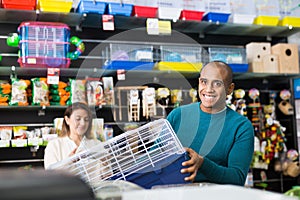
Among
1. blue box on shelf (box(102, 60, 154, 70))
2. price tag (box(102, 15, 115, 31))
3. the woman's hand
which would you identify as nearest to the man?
the woman's hand

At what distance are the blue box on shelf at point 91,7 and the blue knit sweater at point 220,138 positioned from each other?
6.64 ft

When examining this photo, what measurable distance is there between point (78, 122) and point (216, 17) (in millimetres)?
1746

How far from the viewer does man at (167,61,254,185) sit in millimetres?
1456

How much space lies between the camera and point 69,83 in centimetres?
345

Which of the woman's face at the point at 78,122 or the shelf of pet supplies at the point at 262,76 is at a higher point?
the shelf of pet supplies at the point at 262,76

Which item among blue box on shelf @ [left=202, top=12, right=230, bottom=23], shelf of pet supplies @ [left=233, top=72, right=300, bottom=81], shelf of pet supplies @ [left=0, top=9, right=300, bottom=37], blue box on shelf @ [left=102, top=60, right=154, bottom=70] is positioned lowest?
shelf of pet supplies @ [left=233, top=72, right=300, bottom=81]

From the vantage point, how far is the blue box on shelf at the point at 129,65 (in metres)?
3.45

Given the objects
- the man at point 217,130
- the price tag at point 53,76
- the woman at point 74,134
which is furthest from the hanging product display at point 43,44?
the man at point 217,130

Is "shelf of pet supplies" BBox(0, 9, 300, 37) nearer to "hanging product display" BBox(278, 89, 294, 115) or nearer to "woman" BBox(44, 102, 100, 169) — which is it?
"hanging product display" BBox(278, 89, 294, 115)

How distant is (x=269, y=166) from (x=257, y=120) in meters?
0.59

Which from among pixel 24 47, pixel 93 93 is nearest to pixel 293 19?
pixel 93 93

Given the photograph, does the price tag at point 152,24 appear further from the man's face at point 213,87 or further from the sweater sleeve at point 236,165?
the sweater sleeve at point 236,165

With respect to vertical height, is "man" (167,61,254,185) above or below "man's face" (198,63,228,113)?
below

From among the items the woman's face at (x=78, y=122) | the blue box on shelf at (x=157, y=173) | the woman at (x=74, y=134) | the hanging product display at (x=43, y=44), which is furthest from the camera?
the hanging product display at (x=43, y=44)
